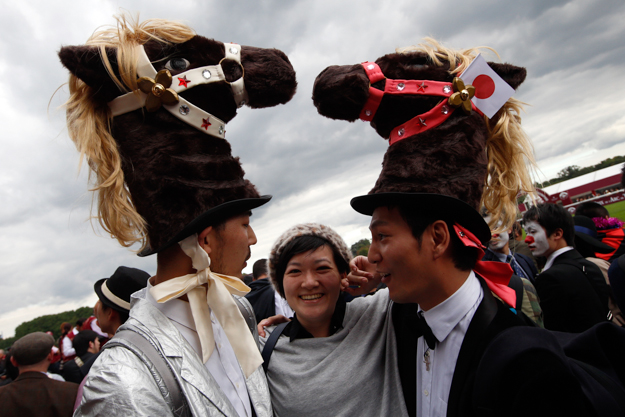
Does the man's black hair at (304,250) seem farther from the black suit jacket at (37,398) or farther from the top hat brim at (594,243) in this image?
the top hat brim at (594,243)

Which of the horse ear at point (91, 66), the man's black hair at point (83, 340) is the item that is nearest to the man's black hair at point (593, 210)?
the horse ear at point (91, 66)

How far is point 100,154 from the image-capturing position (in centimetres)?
174

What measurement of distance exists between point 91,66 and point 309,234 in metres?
1.65

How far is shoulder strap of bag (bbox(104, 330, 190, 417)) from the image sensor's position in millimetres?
1565

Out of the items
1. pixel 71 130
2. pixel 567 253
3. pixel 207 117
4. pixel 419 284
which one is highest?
pixel 71 130

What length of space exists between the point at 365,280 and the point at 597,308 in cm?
264

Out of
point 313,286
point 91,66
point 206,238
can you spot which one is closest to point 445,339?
point 313,286

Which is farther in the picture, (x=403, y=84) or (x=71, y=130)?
(x=403, y=84)

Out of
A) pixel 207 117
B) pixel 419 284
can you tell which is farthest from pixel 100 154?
pixel 419 284

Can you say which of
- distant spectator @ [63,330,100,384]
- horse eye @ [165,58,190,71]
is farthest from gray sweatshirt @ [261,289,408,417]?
distant spectator @ [63,330,100,384]

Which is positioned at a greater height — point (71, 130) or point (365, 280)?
point (71, 130)

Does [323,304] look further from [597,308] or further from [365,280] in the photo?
[597,308]

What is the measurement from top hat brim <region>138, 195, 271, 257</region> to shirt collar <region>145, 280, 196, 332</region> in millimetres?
261

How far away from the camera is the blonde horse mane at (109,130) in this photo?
173cm
